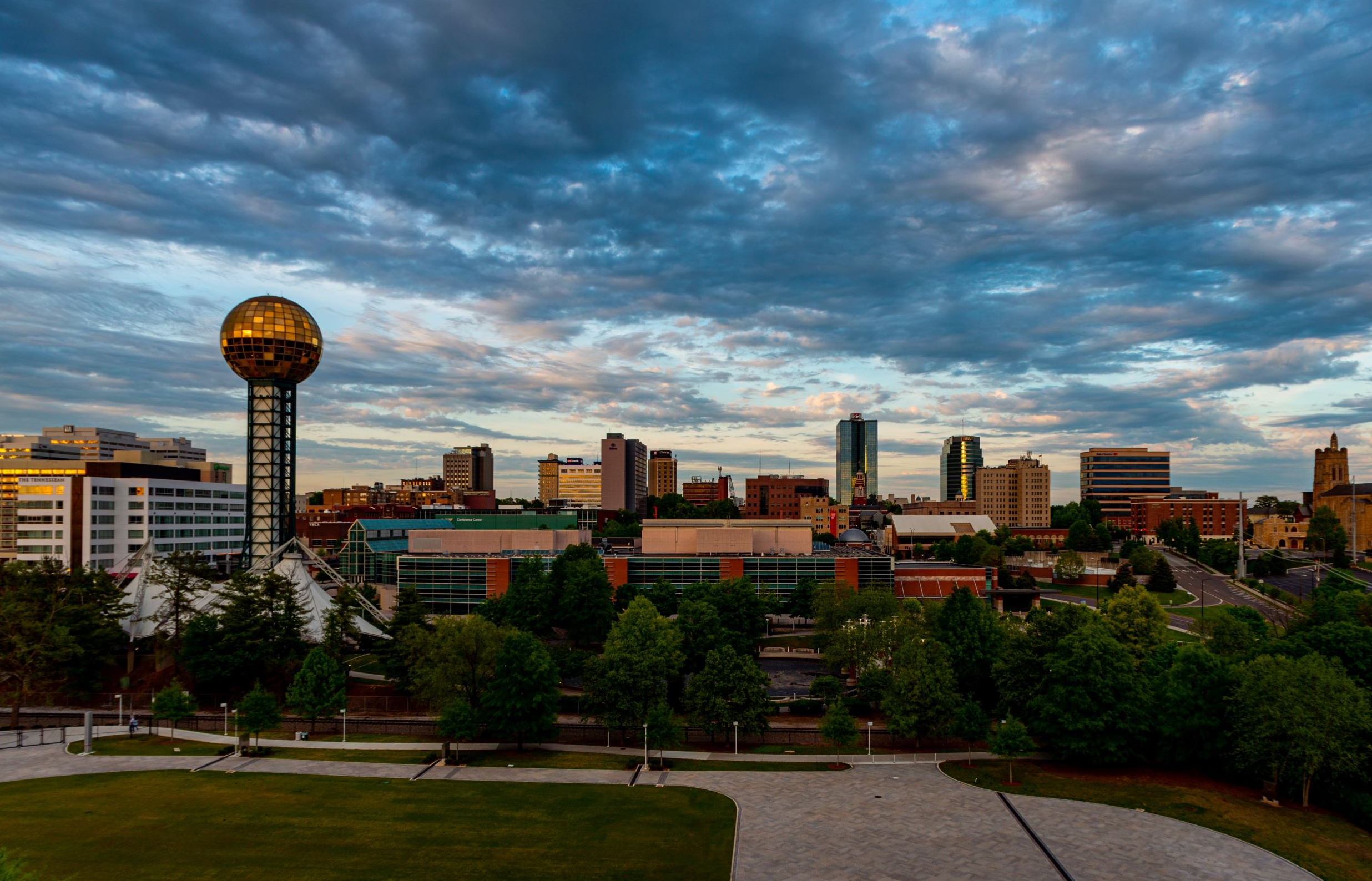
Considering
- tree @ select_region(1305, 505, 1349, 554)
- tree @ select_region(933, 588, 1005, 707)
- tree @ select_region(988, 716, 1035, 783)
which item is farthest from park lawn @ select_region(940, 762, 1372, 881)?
tree @ select_region(1305, 505, 1349, 554)

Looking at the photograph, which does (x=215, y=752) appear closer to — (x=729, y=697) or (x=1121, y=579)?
(x=729, y=697)

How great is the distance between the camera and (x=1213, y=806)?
4400cm

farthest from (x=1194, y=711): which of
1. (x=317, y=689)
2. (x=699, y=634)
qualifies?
(x=317, y=689)

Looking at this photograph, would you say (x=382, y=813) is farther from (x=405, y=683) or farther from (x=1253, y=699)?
(x=1253, y=699)

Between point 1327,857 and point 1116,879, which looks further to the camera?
point 1327,857

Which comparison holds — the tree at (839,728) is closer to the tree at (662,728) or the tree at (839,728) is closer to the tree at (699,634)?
the tree at (662,728)

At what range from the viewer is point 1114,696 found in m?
50.0

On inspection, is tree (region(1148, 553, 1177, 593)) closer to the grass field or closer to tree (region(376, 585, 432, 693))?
tree (region(376, 585, 432, 693))

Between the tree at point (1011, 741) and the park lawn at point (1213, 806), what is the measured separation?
148 centimetres

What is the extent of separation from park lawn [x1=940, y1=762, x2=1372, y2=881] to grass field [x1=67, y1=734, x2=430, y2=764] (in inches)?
1363

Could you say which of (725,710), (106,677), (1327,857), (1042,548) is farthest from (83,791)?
(1042,548)

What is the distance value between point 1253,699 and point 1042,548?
453ft

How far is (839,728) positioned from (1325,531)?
175936mm

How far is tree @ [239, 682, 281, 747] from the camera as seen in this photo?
53.4 metres
